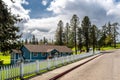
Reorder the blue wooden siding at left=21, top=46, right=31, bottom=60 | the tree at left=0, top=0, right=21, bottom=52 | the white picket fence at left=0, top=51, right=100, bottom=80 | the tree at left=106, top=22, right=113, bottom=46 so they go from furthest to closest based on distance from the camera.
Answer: the tree at left=106, top=22, right=113, bottom=46 < the blue wooden siding at left=21, top=46, right=31, bottom=60 < the tree at left=0, top=0, right=21, bottom=52 < the white picket fence at left=0, top=51, right=100, bottom=80

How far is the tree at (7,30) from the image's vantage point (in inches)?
896

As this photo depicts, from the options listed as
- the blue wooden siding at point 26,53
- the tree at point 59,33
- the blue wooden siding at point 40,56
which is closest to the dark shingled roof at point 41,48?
the blue wooden siding at point 26,53

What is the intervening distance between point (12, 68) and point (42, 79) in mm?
2309

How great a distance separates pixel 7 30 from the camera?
28484mm

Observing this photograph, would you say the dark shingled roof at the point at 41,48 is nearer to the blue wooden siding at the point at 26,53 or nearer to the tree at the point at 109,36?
the blue wooden siding at the point at 26,53

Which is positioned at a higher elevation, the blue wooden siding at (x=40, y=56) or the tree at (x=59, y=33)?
the tree at (x=59, y=33)

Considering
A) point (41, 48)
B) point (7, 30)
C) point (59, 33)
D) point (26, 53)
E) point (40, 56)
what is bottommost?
point (40, 56)

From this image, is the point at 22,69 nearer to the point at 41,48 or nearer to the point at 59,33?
the point at 41,48

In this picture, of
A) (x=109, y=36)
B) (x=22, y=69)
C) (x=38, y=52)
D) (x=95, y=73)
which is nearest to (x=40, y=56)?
(x=38, y=52)

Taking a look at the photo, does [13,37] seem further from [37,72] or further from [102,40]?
[102,40]

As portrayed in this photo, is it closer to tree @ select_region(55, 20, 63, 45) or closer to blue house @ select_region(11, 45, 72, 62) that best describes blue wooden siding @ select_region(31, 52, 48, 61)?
blue house @ select_region(11, 45, 72, 62)

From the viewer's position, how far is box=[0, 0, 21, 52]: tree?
22750 mm

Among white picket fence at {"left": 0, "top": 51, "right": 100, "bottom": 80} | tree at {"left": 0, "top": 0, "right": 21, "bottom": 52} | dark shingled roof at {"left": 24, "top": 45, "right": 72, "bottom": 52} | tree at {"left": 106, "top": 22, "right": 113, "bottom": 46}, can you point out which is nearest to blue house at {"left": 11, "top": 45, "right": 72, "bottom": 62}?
dark shingled roof at {"left": 24, "top": 45, "right": 72, "bottom": 52}

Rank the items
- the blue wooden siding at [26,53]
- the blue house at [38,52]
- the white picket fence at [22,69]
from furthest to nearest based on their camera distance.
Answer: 1. the blue wooden siding at [26,53]
2. the blue house at [38,52]
3. the white picket fence at [22,69]
